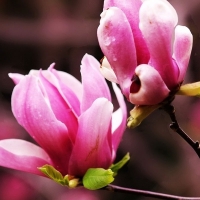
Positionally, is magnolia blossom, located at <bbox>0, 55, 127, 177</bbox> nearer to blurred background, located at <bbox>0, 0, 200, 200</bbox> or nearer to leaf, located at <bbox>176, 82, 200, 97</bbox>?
leaf, located at <bbox>176, 82, 200, 97</bbox>

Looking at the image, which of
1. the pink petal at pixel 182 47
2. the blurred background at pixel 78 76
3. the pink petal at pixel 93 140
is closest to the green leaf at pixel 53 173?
the pink petal at pixel 93 140

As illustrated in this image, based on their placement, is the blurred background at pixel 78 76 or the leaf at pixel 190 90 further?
the blurred background at pixel 78 76

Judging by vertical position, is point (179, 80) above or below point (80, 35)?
above

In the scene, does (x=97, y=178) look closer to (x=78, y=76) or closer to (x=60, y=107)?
(x=60, y=107)

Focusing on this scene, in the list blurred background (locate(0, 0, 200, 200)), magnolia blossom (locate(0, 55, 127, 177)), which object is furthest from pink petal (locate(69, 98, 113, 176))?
blurred background (locate(0, 0, 200, 200))

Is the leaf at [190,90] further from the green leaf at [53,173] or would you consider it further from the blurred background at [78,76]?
the blurred background at [78,76]

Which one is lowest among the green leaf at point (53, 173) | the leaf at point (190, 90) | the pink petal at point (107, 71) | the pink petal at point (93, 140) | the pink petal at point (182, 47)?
the green leaf at point (53, 173)

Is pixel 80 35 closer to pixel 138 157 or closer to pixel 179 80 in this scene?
pixel 138 157

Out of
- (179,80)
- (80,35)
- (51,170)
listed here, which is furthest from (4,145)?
(80,35)
